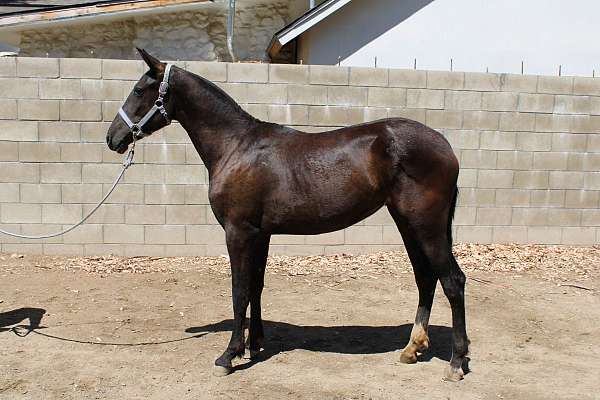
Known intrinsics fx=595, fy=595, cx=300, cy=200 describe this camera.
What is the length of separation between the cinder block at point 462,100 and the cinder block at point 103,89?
12.8ft

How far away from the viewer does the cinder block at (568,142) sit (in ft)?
25.3

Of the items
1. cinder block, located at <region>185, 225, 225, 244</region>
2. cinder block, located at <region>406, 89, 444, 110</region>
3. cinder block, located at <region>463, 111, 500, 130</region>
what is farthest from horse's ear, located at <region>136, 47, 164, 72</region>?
cinder block, located at <region>463, 111, 500, 130</region>

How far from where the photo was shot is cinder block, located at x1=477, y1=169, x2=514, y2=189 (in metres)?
7.60

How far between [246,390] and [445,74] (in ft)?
16.3

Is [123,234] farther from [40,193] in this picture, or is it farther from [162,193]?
[40,193]

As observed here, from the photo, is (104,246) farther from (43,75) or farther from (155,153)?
(43,75)

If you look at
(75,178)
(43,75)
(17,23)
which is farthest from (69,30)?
(75,178)

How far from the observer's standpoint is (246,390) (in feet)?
13.1

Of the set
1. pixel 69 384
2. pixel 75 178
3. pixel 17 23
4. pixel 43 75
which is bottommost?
pixel 69 384

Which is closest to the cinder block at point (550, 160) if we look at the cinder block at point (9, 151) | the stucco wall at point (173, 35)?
the stucco wall at point (173, 35)

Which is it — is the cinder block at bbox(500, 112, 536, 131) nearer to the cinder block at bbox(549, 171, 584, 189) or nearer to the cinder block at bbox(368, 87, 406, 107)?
the cinder block at bbox(549, 171, 584, 189)

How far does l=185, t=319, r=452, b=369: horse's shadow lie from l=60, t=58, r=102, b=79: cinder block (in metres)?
3.47

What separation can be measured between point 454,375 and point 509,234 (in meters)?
3.98

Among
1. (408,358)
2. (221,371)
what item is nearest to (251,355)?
(221,371)
